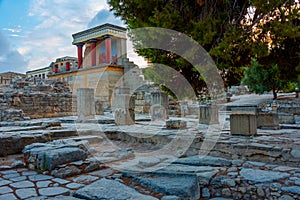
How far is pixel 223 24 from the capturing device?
444 cm

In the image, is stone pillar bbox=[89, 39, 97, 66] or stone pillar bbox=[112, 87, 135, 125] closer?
stone pillar bbox=[112, 87, 135, 125]

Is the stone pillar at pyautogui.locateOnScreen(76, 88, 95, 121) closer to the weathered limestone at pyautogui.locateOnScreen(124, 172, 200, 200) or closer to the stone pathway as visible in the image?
the stone pathway

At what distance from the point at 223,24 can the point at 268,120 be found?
3.84 m

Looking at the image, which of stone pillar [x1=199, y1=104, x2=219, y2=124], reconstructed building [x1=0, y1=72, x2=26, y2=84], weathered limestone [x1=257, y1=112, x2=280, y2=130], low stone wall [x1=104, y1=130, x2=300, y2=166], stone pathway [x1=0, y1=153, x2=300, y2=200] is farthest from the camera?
reconstructed building [x1=0, y1=72, x2=26, y2=84]

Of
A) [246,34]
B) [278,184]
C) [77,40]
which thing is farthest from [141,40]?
[77,40]

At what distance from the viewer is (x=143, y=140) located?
6586mm

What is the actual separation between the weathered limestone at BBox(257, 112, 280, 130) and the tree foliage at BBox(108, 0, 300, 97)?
6.96ft

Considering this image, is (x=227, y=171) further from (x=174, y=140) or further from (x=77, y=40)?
(x=77, y=40)

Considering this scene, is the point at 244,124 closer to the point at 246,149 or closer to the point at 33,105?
the point at 246,149

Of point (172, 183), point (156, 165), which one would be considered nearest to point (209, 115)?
point (156, 165)

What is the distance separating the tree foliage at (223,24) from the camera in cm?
401

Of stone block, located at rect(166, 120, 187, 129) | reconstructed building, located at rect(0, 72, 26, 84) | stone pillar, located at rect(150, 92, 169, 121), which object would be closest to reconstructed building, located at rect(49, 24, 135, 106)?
reconstructed building, located at rect(0, 72, 26, 84)

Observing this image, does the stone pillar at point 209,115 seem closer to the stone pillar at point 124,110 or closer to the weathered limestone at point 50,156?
the stone pillar at point 124,110

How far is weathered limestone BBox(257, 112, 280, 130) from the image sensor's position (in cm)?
694
